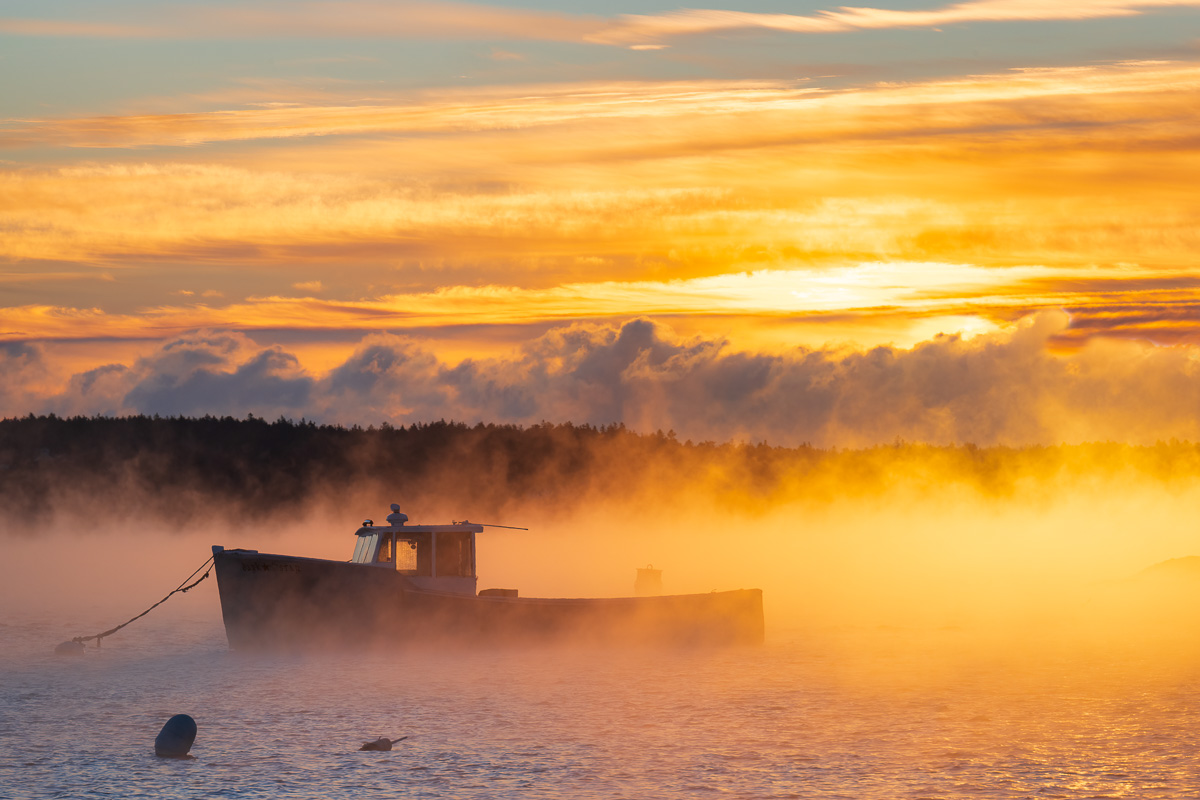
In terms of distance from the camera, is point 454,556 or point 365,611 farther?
point 454,556

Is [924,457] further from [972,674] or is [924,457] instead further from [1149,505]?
[972,674]

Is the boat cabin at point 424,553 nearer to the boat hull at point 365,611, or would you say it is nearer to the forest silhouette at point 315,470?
the boat hull at point 365,611

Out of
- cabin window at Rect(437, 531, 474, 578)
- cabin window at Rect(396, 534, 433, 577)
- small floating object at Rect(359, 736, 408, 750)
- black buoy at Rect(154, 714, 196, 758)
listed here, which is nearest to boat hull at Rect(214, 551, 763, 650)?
cabin window at Rect(396, 534, 433, 577)

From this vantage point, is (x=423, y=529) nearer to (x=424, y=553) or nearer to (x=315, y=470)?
(x=424, y=553)

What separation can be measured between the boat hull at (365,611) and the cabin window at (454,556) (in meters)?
1.23

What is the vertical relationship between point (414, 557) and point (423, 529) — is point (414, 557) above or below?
below

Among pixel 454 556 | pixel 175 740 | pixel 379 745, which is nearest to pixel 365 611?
pixel 454 556

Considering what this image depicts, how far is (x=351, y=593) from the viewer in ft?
123

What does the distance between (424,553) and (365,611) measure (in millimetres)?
2395

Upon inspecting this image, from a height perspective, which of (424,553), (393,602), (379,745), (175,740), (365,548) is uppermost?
(365,548)

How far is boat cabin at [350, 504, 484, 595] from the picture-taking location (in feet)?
125

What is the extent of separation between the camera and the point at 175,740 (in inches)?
998

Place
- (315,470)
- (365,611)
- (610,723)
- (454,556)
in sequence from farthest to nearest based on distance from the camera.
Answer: (315,470), (454,556), (365,611), (610,723)

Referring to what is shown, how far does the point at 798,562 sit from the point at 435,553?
2501 inches
